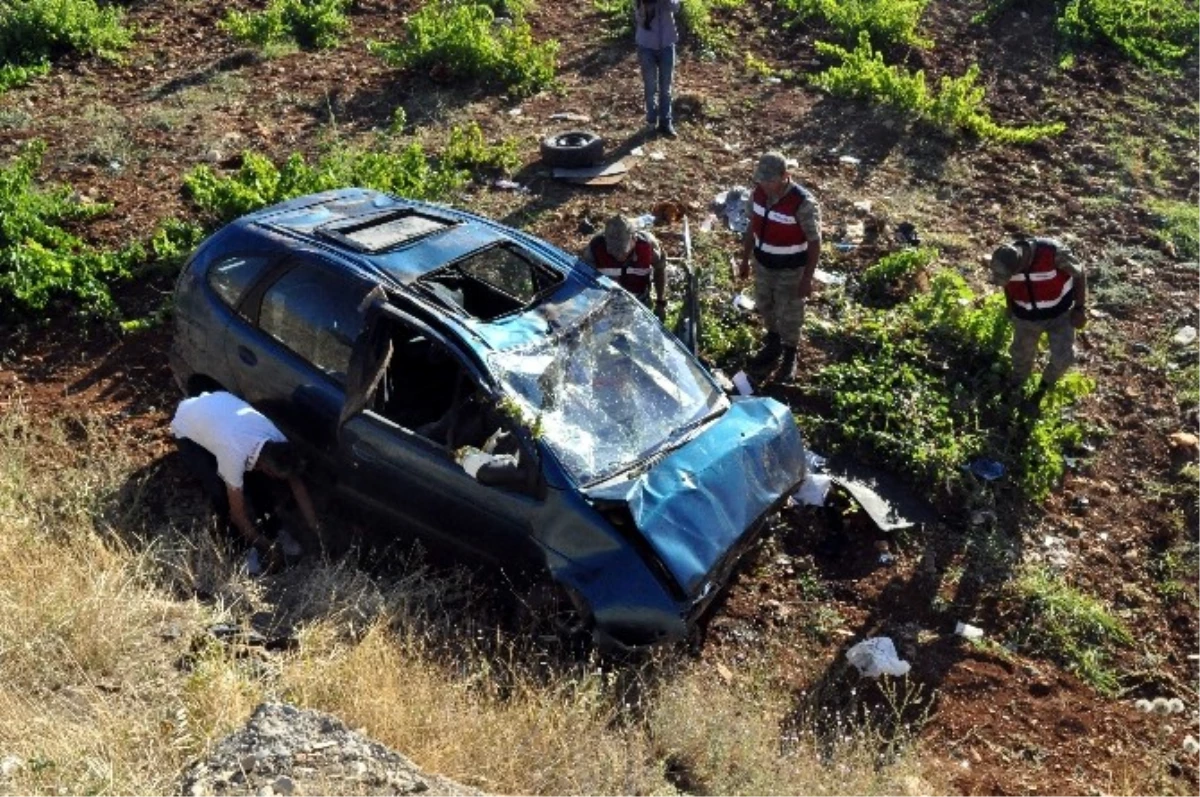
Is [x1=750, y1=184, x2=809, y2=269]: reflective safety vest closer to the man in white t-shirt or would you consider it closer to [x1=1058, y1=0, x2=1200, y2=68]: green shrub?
the man in white t-shirt

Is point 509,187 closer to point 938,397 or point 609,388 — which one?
point 938,397

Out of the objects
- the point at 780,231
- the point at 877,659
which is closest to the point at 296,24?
the point at 780,231

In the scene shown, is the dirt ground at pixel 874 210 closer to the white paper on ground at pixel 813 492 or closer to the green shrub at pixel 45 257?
the white paper on ground at pixel 813 492

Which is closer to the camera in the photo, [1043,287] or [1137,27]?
[1043,287]

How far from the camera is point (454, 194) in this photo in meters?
10.5

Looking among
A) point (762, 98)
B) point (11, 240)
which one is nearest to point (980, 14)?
point (762, 98)

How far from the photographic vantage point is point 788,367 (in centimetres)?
848

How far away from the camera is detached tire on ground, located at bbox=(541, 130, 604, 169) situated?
10.7 m

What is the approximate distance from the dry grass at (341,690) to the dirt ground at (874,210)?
806mm

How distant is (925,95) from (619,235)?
5454 millimetres

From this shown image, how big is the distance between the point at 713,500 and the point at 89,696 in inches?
115

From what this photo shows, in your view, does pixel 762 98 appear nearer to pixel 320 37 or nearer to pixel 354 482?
pixel 320 37

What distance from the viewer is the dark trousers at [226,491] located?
22.1 ft

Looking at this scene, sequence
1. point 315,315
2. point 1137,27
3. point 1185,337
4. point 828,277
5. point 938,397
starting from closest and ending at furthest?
point 315,315
point 938,397
point 1185,337
point 828,277
point 1137,27
